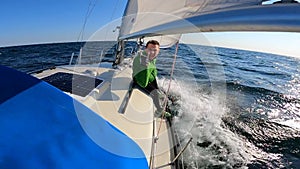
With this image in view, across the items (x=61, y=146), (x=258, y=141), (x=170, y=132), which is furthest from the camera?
(x=258, y=141)

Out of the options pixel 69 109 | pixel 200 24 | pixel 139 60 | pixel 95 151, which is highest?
pixel 200 24

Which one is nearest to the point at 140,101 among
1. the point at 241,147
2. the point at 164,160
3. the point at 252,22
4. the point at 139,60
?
the point at 139,60

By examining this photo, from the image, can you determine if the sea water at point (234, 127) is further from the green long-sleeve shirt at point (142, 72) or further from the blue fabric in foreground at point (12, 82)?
the blue fabric in foreground at point (12, 82)

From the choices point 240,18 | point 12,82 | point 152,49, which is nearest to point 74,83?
point 152,49

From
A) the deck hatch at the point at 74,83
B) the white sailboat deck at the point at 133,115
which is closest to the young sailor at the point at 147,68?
the white sailboat deck at the point at 133,115

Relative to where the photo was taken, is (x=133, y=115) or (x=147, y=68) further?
(x=147, y=68)

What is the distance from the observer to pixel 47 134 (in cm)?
72

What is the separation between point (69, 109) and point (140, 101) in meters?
1.93

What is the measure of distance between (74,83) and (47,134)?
2.27 metres

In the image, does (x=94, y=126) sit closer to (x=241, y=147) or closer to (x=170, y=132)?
(x=170, y=132)

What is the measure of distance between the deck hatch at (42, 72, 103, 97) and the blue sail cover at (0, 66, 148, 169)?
155 centimetres

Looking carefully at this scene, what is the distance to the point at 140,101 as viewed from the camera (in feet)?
9.02

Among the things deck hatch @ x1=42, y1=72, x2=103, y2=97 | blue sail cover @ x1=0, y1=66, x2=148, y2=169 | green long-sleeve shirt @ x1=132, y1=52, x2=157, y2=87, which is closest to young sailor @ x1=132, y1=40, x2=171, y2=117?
green long-sleeve shirt @ x1=132, y1=52, x2=157, y2=87

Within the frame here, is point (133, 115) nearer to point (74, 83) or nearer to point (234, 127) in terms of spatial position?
point (74, 83)
